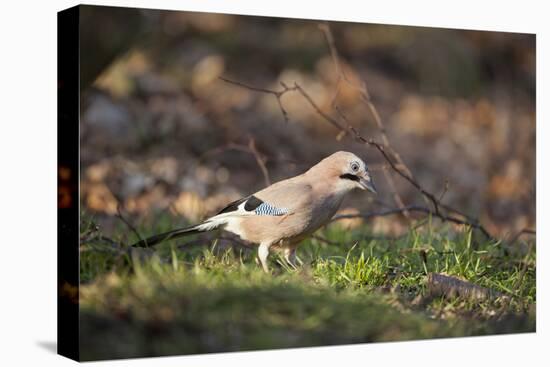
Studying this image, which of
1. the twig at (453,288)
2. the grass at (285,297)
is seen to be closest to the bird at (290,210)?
the grass at (285,297)

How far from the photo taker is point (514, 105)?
8141 millimetres

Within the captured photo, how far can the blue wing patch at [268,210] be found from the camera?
659 centimetres

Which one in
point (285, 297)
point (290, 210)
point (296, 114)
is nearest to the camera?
point (285, 297)

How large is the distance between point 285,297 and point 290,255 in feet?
2.50

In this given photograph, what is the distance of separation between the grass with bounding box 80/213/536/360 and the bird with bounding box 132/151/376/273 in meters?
0.14

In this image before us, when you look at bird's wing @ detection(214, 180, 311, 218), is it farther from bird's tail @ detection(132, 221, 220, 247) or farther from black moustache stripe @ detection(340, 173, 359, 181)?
black moustache stripe @ detection(340, 173, 359, 181)

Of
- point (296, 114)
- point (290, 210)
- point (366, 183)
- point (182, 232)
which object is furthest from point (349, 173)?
point (296, 114)

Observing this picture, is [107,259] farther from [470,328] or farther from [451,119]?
[451,119]

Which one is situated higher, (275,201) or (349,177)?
(349,177)

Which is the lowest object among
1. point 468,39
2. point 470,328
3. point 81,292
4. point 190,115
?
point 470,328

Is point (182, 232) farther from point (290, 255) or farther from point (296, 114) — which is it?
point (296, 114)

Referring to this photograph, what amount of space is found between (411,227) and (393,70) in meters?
3.13

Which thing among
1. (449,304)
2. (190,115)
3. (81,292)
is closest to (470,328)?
(449,304)

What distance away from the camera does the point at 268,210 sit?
261 inches
